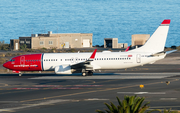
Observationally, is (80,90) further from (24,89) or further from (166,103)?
(166,103)

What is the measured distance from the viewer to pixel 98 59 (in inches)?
1906

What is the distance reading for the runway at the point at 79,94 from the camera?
2630 centimetres

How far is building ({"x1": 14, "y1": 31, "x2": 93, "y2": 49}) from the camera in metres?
122

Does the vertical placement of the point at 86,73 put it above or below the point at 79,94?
above

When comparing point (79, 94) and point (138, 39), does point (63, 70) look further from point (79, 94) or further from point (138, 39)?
point (138, 39)

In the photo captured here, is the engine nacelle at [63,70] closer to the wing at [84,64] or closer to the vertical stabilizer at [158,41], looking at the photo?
the wing at [84,64]

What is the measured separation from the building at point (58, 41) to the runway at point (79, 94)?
266 feet

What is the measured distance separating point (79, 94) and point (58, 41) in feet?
307

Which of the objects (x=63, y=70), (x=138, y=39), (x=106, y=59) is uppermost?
(x=138, y=39)

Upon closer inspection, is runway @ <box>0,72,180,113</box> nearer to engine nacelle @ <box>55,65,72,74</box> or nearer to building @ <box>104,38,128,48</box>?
engine nacelle @ <box>55,65,72,74</box>

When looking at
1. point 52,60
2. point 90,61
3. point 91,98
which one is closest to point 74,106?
point 91,98

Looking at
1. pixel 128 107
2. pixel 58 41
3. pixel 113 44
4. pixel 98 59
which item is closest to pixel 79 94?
pixel 128 107

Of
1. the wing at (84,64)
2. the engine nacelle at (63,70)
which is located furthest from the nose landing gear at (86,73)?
the engine nacelle at (63,70)

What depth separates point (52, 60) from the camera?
163 feet
